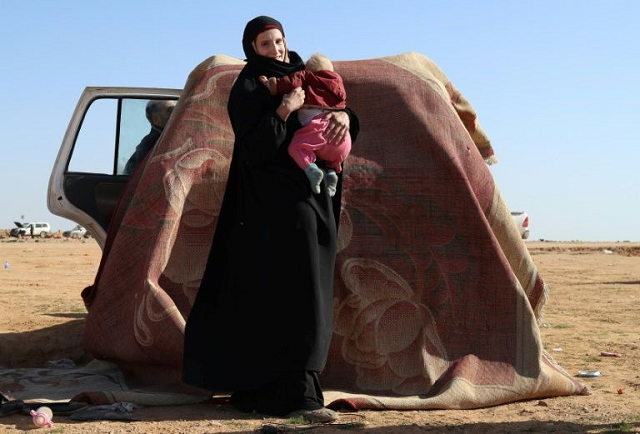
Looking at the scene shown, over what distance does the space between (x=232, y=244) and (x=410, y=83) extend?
1.78 m

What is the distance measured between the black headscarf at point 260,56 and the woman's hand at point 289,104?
0.57ft

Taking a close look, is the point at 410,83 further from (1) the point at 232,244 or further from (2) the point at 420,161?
(1) the point at 232,244

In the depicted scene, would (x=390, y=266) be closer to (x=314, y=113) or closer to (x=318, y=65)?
(x=314, y=113)

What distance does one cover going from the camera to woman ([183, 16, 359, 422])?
503 centimetres

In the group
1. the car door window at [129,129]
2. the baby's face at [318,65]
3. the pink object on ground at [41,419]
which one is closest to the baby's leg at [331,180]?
the baby's face at [318,65]

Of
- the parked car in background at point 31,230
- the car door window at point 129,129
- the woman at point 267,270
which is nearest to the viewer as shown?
the woman at point 267,270

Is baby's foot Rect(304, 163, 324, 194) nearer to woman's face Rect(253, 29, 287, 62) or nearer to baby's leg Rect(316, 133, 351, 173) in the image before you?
baby's leg Rect(316, 133, 351, 173)

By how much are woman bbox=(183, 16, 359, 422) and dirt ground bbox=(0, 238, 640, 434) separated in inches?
8.7

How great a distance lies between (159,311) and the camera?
5.68 meters

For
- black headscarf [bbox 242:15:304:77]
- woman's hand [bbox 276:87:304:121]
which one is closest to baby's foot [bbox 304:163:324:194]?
woman's hand [bbox 276:87:304:121]

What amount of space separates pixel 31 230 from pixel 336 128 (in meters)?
39.0

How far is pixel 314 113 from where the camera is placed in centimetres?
516

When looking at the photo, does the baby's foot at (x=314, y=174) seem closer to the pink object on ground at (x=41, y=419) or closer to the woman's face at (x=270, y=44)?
the woman's face at (x=270, y=44)

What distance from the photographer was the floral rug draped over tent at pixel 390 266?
5742 millimetres
